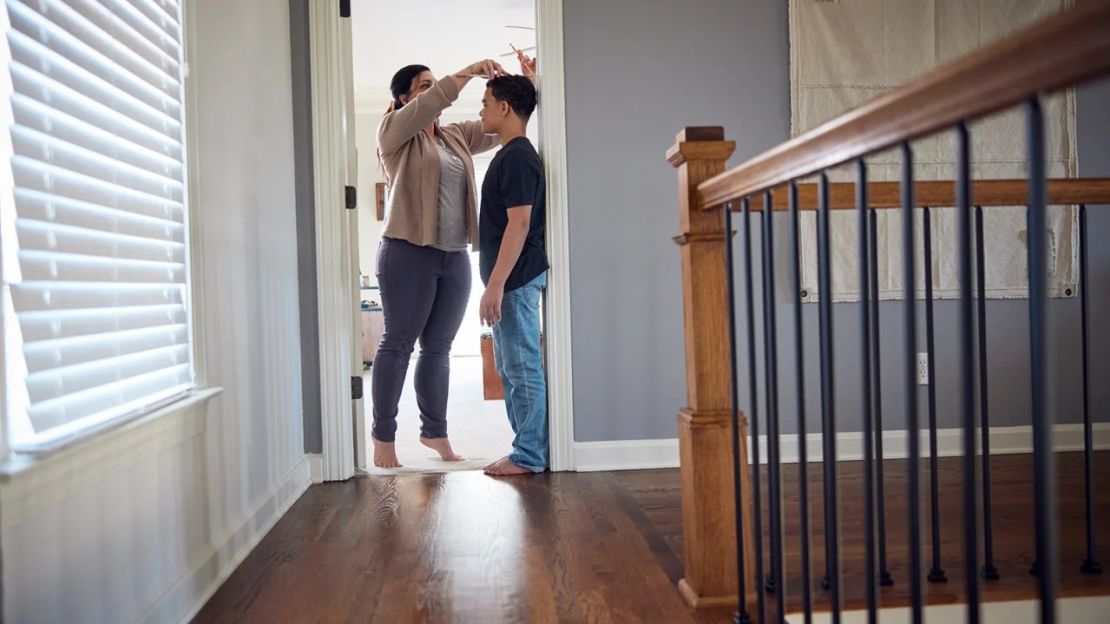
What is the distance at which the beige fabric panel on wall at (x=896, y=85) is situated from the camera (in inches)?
119

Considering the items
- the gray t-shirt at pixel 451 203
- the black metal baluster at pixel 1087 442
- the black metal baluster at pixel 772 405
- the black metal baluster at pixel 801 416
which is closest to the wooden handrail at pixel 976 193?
the black metal baluster at pixel 1087 442

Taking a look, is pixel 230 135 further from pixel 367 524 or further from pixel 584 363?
pixel 584 363

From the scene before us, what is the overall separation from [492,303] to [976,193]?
1600mm

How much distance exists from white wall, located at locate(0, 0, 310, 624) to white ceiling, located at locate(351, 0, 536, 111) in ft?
8.28

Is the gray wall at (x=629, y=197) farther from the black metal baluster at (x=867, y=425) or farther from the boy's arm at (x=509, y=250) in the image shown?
the black metal baluster at (x=867, y=425)

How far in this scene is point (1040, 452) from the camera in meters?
0.66

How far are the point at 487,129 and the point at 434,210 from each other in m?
0.37

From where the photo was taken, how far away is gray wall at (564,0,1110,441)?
9.74ft

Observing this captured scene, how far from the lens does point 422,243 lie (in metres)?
2.91

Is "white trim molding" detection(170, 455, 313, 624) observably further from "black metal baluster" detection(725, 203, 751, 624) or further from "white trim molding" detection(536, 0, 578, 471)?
"black metal baluster" detection(725, 203, 751, 624)

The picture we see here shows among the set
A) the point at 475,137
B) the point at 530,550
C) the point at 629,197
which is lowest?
the point at 530,550

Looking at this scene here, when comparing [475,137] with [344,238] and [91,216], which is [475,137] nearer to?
[344,238]

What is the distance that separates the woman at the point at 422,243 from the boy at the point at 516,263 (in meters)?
0.14

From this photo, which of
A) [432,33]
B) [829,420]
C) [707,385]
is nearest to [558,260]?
[707,385]
